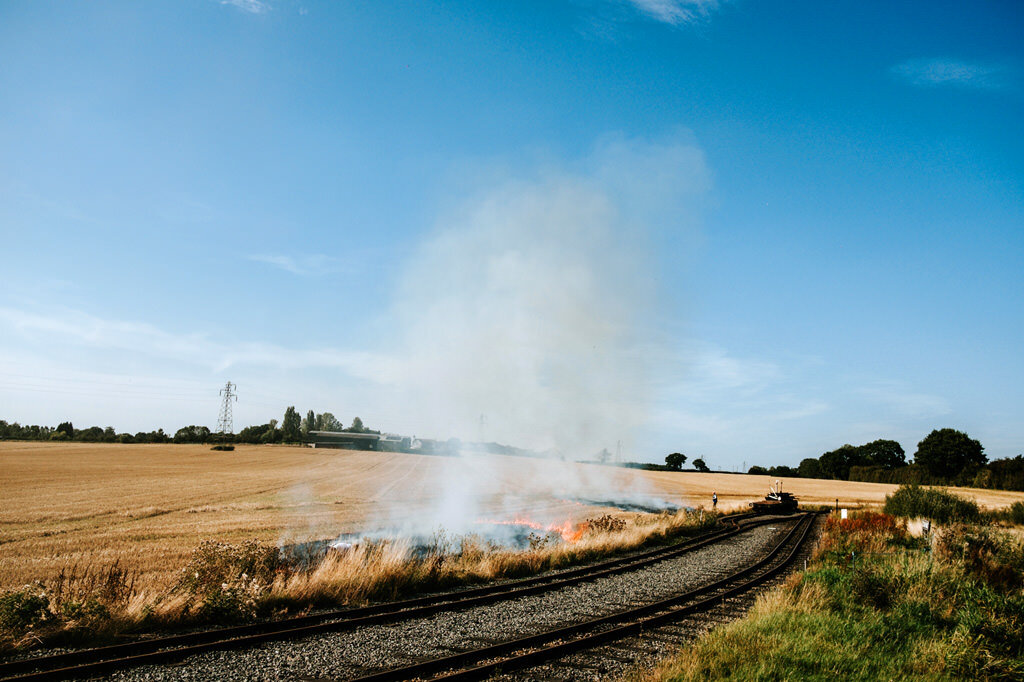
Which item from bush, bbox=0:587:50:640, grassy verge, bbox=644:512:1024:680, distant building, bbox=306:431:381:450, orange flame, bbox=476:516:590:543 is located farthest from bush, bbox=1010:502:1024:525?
distant building, bbox=306:431:381:450

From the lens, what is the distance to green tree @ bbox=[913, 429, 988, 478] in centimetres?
9531

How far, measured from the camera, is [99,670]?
7.69 metres

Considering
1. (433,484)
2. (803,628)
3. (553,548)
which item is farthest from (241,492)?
(803,628)

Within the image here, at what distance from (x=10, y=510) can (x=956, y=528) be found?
146 ft

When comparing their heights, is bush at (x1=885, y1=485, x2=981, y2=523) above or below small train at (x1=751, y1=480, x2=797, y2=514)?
above

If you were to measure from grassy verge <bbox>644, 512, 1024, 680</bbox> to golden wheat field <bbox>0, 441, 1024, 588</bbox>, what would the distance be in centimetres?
1246

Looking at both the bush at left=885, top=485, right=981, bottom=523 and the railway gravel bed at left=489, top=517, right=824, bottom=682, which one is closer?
the railway gravel bed at left=489, top=517, right=824, bottom=682

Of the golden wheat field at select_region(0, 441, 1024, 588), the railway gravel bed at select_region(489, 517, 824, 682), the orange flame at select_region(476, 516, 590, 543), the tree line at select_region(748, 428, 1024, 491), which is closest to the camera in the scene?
the railway gravel bed at select_region(489, 517, 824, 682)

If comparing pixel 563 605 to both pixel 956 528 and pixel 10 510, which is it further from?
pixel 10 510

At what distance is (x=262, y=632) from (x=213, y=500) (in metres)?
31.3

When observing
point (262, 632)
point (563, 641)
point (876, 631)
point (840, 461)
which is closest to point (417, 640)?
point (563, 641)

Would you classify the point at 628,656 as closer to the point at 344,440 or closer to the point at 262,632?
the point at 262,632

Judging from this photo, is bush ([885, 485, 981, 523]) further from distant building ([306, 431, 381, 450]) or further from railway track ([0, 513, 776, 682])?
distant building ([306, 431, 381, 450])

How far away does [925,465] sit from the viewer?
98.1 m
